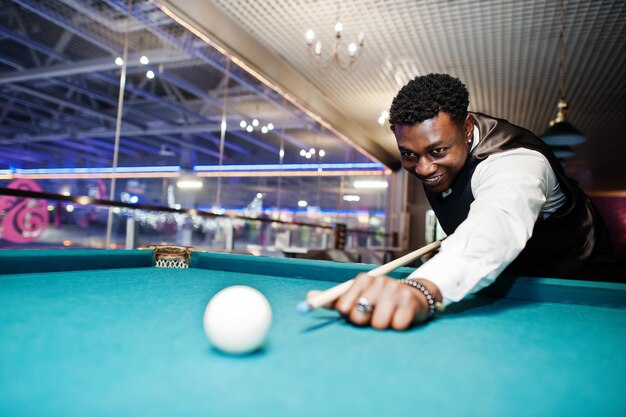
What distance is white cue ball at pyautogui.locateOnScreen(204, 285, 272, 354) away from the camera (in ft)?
2.26

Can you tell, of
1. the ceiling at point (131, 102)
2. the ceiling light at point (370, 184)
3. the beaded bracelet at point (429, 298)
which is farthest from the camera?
the ceiling light at point (370, 184)

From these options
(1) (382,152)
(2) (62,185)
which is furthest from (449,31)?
(1) (382,152)

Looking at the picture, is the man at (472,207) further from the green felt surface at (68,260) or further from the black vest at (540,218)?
the green felt surface at (68,260)

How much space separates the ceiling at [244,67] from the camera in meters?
4.05

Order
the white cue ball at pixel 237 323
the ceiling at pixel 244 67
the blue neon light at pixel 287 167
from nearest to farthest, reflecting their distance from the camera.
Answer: the white cue ball at pixel 237 323, the ceiling at pixel 244 67, the blue neon light at pixel 287 167

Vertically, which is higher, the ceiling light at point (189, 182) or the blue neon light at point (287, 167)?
the blue neon light at point (287, 167)

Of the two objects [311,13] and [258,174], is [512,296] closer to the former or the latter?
[311,13]

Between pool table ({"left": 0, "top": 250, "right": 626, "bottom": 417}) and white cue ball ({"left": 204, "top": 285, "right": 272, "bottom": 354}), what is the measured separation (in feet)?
0.07

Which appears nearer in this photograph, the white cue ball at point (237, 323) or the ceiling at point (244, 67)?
the white cue ball at point (237, 323)

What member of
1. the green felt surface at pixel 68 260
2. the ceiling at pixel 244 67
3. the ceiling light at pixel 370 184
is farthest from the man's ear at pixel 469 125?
the ceiling light at pixel 370 184

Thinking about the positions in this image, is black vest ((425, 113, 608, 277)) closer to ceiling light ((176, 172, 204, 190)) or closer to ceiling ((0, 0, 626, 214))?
ceiling ((0, 0, 626, 214))

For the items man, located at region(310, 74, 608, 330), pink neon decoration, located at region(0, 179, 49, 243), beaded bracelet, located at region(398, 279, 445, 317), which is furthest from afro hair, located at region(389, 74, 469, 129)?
pink neon decoration, located at region(0, 179, 49, 243)

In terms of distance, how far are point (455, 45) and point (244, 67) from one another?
8.36ft

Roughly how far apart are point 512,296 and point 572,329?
420mm
